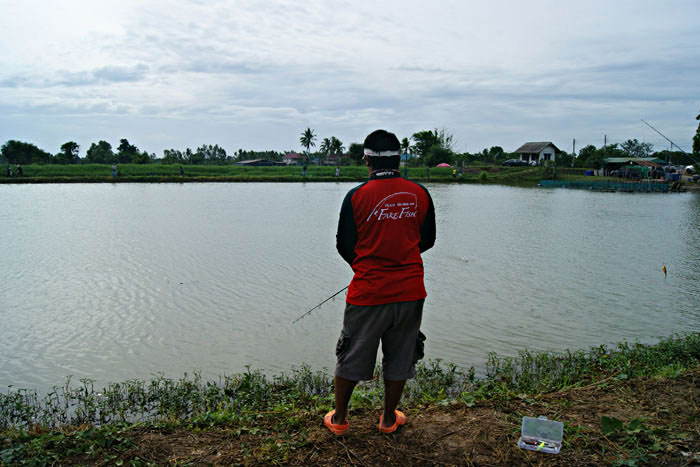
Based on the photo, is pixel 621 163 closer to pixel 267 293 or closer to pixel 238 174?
pixel 238 174

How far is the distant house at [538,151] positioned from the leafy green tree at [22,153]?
223 feet

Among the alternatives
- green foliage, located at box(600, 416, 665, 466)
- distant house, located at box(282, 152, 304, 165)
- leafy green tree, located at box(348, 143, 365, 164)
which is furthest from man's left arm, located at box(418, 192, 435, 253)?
distant house, located at box(282, 152, 304, 165)

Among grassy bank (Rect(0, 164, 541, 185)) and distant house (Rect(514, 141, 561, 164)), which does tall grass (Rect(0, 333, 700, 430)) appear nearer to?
grassy bank (Rect(0, 164, 541, 185))

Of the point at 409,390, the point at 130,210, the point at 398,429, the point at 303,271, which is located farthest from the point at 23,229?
the point at 398,429

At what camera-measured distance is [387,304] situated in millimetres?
2984

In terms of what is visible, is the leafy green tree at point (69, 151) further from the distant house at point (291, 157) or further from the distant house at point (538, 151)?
the distant house at point (538, 151)

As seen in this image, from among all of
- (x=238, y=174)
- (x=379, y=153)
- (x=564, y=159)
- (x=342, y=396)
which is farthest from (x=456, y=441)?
(x=564, y=159)

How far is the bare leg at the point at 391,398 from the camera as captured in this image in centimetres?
317

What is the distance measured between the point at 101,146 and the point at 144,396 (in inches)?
3128

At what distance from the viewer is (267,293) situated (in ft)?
30.4

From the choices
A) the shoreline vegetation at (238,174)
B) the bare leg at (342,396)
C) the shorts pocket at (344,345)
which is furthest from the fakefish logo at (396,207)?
the shoreline vegetation at (238,174)

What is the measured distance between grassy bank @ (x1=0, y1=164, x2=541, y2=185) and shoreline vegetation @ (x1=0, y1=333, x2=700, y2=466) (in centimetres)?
4254

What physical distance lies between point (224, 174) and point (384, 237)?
53.3 m

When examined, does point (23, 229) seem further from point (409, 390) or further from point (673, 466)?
point (673, 466)
